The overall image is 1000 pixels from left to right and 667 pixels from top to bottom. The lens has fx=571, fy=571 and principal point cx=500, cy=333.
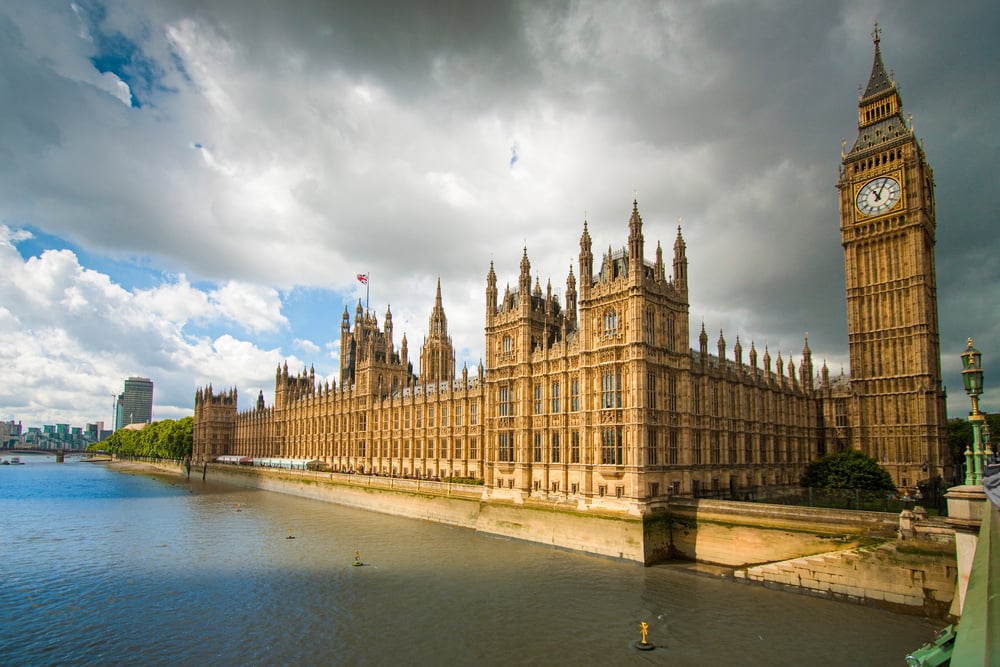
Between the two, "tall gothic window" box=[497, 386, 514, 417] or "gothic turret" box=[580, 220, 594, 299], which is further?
"tall gothic window" box=[497, 386, 514, 417]

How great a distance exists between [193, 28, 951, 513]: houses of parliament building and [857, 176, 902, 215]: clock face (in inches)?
8.6

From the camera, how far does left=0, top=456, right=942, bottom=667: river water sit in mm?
29406

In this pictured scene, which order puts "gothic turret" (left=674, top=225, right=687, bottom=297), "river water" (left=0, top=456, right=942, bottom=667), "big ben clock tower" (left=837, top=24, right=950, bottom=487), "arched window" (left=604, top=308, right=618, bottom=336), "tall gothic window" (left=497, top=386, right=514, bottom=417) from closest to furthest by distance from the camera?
"river water" (left=0, top=456, right=942, bottom=667)
"arched window" (left=604, top=308, right=618, bottom=336)
"gothic turret" (left=674, top=225, right=687, bottom=297)
"tall gothic window" (left=497, top=386, right=514, bottom=417)
"big ben clock tower" (left=837, top=24, right=950, bottom=487)

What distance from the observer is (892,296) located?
7725 cm

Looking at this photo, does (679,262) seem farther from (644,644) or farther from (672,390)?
(644,644)

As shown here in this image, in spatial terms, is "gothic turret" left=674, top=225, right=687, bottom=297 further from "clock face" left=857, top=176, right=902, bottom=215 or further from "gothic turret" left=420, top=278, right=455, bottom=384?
"gothic turret" left=420, top=278, right=455, bottom=384

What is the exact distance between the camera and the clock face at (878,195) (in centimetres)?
7750

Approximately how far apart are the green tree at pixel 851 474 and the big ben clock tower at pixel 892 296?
12.4 metres

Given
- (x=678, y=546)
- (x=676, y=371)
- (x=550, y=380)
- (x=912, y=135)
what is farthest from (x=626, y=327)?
(x=912, y=135)

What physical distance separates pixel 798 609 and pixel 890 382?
53.4 meters

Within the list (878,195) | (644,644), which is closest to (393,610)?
(644,644)

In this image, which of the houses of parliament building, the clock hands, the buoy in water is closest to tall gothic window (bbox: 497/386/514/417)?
the houses of parliament building

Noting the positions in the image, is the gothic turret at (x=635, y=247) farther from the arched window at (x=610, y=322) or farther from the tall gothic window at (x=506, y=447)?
the tall gothic window at (x=506, y=447)

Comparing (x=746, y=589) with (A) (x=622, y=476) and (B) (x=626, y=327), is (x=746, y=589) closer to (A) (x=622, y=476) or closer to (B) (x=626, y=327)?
(A) (x=622, y=476)
